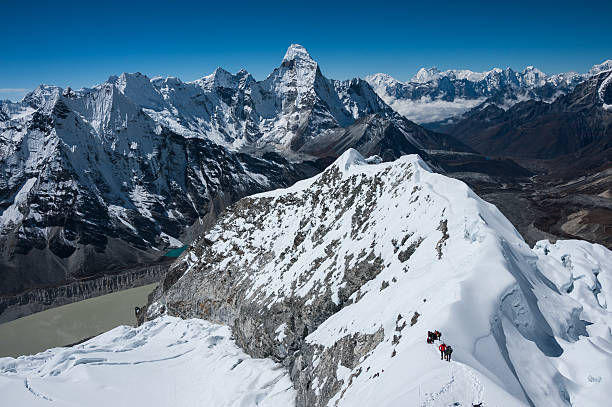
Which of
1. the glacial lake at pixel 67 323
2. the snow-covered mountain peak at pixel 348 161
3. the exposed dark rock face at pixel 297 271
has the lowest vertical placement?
the glacial lake at pixel 67 323

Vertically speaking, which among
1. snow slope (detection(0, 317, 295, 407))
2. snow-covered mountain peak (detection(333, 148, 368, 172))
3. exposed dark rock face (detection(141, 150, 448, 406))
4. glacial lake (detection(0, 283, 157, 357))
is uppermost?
snow-covered mountain peak (detection(333, 148, 368, 172))

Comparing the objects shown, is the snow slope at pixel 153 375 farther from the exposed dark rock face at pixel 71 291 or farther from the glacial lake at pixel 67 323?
the exposed dark rock face at pixel 71 291

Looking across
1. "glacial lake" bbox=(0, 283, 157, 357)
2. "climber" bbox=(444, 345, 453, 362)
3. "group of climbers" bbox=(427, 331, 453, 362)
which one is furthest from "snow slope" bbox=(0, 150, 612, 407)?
"glacial lake" bbox=(0, 283, 157, 357)

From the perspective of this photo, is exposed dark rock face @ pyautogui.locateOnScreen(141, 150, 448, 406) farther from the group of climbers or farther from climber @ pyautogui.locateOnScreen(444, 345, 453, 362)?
climber @ pyautogui.locateOnScreen(444, 345, 453, 362)

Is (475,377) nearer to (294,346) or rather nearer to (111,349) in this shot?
(294,346)

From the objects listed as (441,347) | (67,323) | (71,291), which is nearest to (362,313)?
(441,347)

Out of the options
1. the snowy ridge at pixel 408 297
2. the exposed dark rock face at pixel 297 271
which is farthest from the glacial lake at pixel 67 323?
the snowy ridge at pixel 408 297
